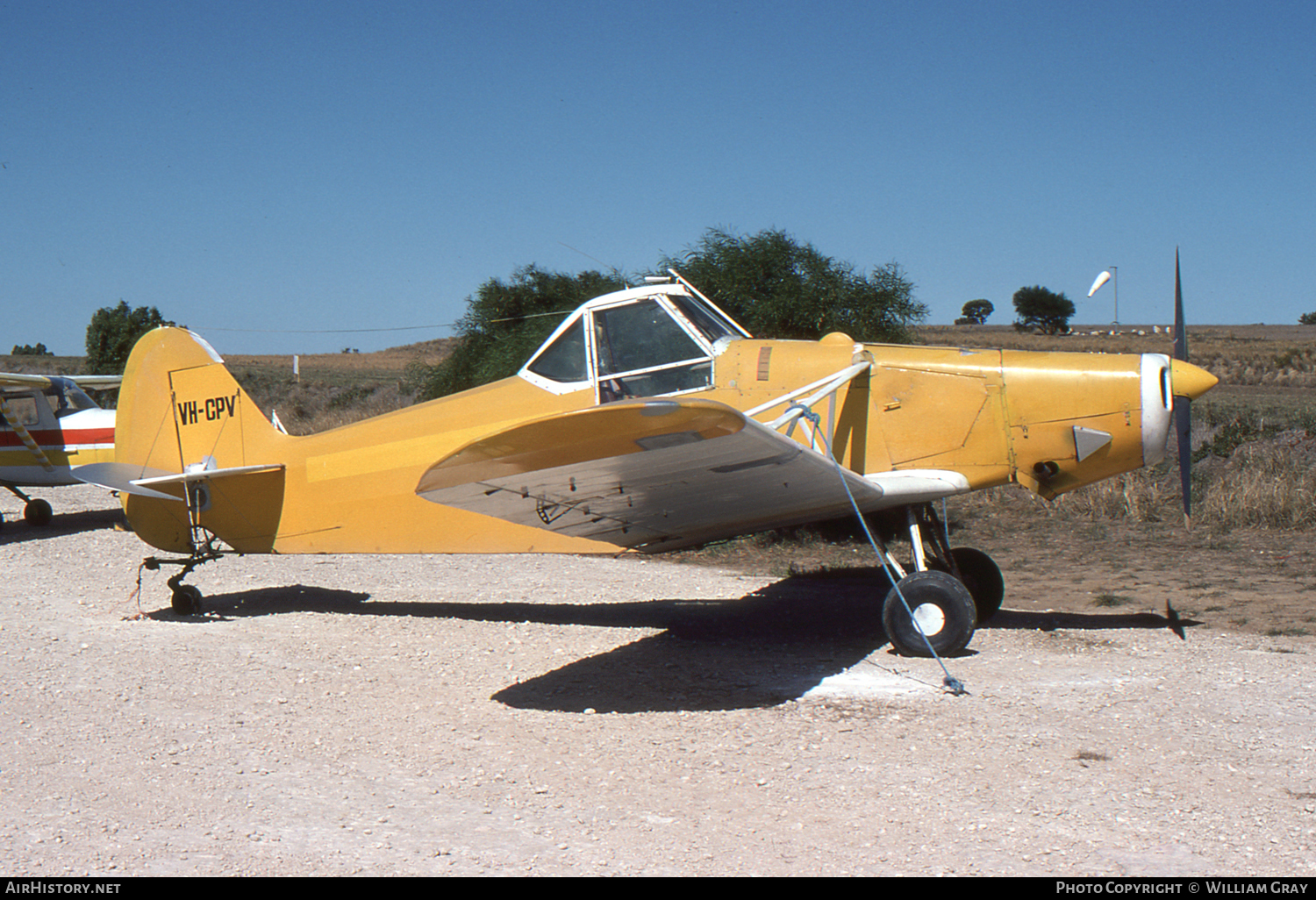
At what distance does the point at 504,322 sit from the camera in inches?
637

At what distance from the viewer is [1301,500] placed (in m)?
11.1

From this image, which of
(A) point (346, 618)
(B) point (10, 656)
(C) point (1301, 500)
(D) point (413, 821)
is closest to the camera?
(D) point (413, 821)

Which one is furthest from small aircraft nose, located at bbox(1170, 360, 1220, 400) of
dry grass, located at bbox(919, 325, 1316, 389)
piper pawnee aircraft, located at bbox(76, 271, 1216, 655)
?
dry grass, located at bbox(919, 325, 1316, 389)

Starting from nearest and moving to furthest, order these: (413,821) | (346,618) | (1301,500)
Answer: (413,821), (346,618), (1301,500)

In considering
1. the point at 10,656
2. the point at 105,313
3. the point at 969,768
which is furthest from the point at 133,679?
the point at 105,313

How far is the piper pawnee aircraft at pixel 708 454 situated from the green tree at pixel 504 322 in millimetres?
6426

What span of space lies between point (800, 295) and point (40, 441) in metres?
11.6

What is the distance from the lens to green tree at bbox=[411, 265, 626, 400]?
14352mm

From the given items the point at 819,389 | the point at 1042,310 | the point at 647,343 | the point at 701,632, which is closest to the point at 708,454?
the point at 819,389

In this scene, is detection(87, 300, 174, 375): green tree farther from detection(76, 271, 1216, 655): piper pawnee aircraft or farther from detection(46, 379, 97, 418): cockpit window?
detection(76, 271, 1216, 655): piper pawnee aircraft

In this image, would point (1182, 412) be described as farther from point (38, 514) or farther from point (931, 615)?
point (38, 514)

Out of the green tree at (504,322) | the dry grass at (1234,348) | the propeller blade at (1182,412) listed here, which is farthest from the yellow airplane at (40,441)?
the dry grass at (1234,348)

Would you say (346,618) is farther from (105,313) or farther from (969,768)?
(105,313)
